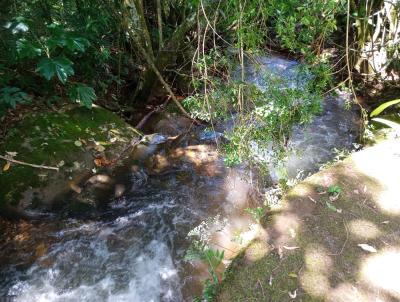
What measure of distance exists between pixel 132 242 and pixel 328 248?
2034 millimetres

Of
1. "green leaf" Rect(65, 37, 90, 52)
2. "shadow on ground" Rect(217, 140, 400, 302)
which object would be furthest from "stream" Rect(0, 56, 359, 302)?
"green leaf" Rect(65, 37, 90, 52)

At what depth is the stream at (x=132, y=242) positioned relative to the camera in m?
3.06

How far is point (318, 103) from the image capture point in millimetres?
3209

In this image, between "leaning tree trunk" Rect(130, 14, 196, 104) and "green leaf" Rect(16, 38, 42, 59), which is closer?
"green leaf" Rect(16, 38, 42, 59)

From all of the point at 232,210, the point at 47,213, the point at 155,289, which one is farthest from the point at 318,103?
the point at 47,213

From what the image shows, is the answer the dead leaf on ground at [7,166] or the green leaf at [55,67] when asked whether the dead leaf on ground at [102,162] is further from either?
the green leaf at [55,67]

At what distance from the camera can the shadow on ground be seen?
6.97 feet

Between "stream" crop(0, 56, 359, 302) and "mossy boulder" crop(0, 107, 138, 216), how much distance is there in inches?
11.6

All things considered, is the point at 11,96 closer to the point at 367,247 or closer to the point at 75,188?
the point at 75,188

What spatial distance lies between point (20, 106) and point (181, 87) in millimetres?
2993

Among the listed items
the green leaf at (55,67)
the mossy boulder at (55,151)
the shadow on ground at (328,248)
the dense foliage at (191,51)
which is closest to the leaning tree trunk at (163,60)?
the dense foliage at (191,51)

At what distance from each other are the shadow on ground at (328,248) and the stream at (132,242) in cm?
87

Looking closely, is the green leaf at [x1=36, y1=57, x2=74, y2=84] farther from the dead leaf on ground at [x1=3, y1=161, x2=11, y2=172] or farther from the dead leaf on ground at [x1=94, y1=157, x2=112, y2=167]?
the dead leaf on ground at [x1=94, y1=157, x2=112, y2=167]

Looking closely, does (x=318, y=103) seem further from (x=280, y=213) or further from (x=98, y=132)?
(x=98, y=132)
